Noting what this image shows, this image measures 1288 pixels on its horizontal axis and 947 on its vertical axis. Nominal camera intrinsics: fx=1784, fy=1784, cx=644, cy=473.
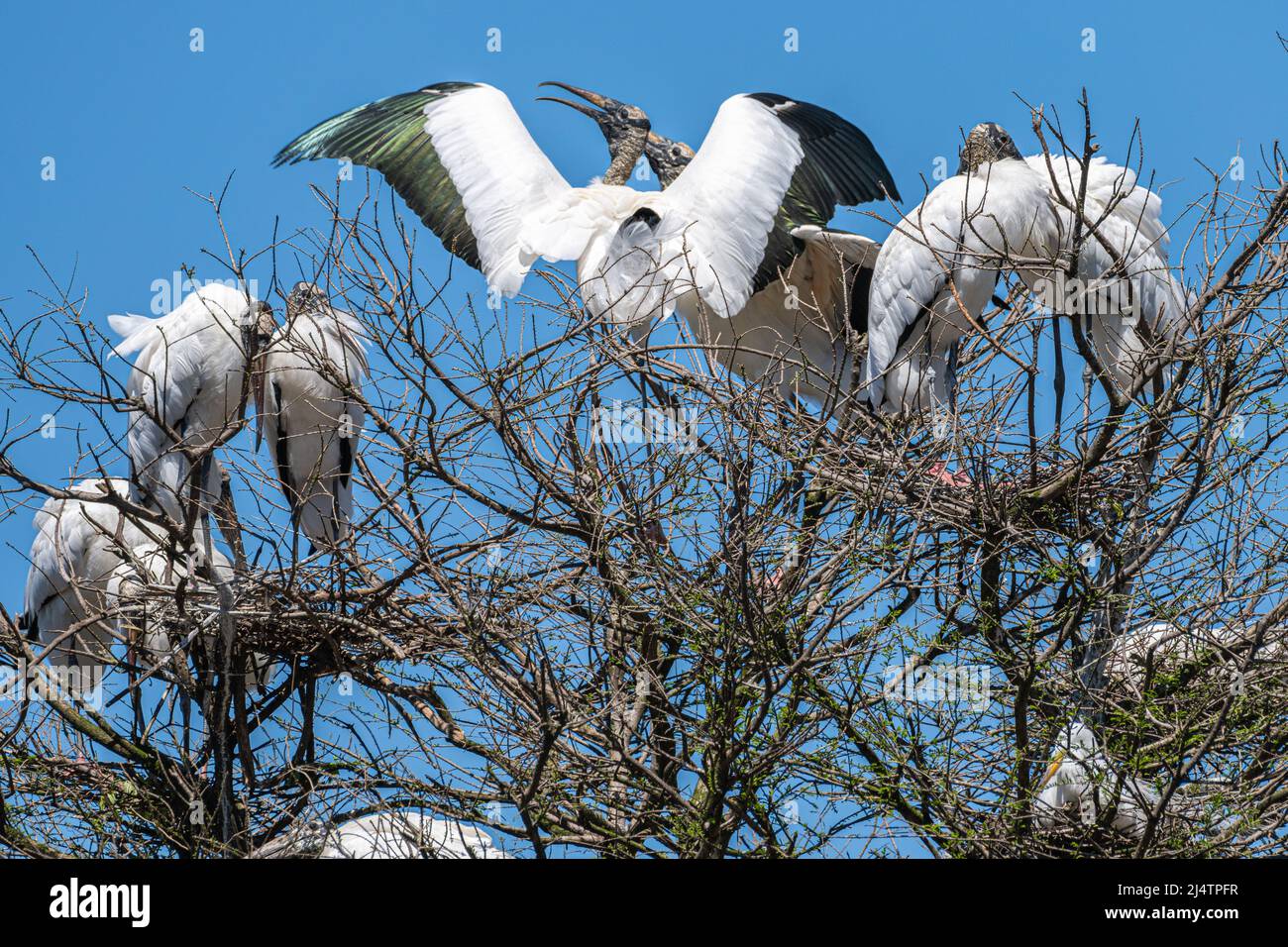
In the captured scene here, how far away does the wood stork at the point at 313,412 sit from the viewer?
234 inches

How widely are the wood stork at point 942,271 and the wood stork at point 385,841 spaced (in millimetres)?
2142

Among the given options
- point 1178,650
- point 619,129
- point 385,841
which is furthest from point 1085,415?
point 619,129

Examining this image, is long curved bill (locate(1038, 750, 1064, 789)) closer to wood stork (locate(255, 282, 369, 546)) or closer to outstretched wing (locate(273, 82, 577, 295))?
wood stork (locate(255, 282, 369, 546))

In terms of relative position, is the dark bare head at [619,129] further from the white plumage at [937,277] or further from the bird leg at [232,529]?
the bird leg at [232,529]

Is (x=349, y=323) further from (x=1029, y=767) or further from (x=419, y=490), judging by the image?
(x=1029, y=767)

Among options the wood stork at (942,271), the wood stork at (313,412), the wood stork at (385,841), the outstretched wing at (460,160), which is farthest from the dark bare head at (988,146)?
the wood stork at (385,841)

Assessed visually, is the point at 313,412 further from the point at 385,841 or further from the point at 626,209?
the point at 385,841

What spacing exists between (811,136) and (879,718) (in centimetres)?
329

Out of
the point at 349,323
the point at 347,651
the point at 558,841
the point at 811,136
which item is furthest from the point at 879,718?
the point at 811,136

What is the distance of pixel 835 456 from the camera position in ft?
17.4

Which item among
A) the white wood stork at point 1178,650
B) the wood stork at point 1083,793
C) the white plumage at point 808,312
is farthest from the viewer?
the white plumage at point 808,312

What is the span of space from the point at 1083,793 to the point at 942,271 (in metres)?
2.16

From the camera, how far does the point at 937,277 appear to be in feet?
20.9

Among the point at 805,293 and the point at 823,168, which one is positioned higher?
the point at 823,168
